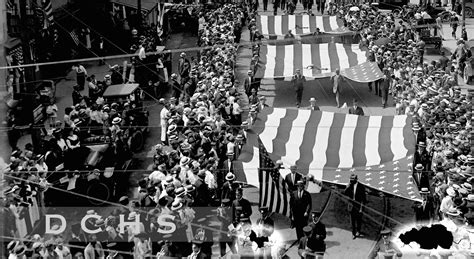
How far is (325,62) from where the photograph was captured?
86.0 ft

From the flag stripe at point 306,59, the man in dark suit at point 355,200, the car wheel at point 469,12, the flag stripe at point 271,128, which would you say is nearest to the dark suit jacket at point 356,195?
the man in dark suit at point 355,200

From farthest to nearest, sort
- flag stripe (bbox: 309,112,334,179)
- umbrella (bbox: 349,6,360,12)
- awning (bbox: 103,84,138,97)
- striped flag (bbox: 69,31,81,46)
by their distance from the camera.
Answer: umbrella (bbox: 349,6,360,12) < striped flag (bbox: 69,31,81,46) < awning (bbox: 103,84,138,97) < flag stripe (bbox: 309,112,334,179)

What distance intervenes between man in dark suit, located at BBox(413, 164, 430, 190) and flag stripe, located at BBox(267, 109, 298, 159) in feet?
9.60

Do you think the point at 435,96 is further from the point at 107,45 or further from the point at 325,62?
the point at 107,45

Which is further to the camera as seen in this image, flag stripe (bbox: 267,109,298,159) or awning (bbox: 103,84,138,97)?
awning (bbox: 103,84,138,97)

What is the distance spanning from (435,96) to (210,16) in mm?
15608

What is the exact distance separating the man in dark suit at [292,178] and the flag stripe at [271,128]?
161cm

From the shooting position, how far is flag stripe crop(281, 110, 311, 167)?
54.6ft

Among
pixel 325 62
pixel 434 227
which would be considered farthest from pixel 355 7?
pixel 434 227

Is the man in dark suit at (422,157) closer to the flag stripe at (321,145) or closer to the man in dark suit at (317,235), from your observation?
the flag stripe at (321,145)

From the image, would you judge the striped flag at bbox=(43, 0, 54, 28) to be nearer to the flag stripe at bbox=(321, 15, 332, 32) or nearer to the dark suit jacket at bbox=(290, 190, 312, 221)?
the flag stripe at bbox=(321, 15, 332, 32)

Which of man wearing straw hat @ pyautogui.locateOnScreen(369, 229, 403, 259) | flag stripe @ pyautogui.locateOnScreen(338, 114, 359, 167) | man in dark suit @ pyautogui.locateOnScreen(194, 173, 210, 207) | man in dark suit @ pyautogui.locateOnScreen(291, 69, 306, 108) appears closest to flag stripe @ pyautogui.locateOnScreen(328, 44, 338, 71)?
man in dark suit @ pyautogui.locateOnScreen(291, 69, 306, 108)

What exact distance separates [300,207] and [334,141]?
3.23 meters

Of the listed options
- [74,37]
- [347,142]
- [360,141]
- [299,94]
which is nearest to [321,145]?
[347,142]
